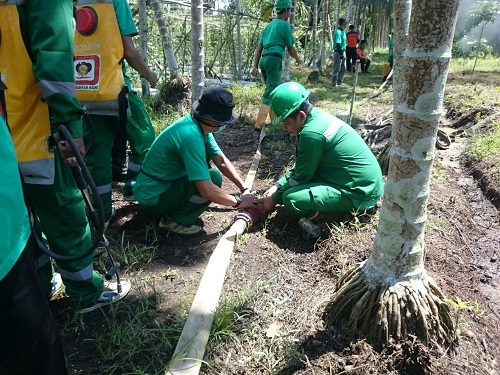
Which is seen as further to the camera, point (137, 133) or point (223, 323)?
point (137, 133)

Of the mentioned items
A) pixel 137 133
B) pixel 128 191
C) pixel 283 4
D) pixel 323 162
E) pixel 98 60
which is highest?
pixel 283 4

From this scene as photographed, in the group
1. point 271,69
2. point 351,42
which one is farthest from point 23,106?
point 351,42

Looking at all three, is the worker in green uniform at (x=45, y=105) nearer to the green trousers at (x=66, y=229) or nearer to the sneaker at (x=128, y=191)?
the green trousers at (x=66, y=229)

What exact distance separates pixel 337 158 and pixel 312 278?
106cm

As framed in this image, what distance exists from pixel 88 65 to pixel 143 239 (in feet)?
4.81

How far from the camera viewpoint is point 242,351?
2.35 metres

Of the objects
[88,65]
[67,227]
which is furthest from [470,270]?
[88,65]

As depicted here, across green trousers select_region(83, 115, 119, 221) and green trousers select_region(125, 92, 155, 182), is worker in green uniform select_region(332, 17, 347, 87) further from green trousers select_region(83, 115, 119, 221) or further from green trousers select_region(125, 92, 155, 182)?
green trousers select_region(83, 115, 119, 221)

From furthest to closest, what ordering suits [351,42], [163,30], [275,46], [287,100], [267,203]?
1. [351,42]
2. [163,30]
3. [275,46]
4. [267,203]
5. [287,100]

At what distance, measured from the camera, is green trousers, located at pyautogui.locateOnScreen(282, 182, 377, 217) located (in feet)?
11.5

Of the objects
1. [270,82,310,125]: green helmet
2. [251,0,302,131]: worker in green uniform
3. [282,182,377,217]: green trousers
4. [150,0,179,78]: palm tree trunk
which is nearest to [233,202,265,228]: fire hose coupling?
[282,182,377,217]: green trousers

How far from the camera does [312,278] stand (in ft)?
10.1

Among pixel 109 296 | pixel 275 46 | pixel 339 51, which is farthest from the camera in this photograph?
pixel 339 51

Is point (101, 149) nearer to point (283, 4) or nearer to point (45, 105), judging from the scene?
point (45, 105)
